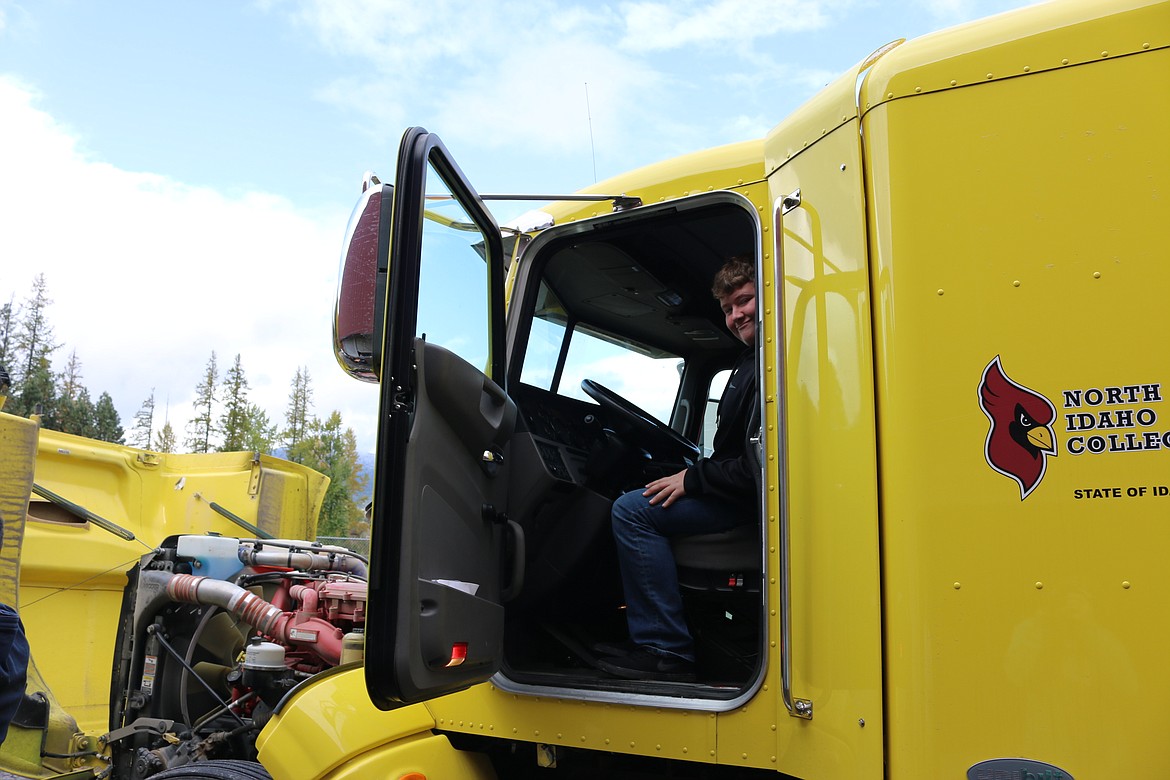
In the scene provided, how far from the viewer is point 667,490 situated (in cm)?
269

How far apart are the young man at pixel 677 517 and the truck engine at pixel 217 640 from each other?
4.85 feet

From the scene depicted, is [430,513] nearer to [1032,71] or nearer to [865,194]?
[865,194]

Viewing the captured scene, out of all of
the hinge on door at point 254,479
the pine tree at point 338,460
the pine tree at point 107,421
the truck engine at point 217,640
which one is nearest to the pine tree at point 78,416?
the pine tree at point 107,421

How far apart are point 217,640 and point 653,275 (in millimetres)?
2913

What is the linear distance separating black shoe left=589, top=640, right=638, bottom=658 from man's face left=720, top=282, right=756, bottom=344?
3.45ft

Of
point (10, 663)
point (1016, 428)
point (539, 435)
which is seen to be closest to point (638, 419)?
point (539, 435)

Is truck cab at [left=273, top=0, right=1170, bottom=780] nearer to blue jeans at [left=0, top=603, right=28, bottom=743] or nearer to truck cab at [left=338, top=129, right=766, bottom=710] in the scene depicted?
truck cab at [left=338, top=129, right=766, bottom=710]

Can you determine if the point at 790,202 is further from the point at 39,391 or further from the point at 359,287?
the point at 39,391

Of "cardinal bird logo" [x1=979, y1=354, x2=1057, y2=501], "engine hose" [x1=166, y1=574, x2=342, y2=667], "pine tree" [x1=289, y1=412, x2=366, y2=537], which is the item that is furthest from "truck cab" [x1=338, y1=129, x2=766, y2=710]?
"pine tree" [x1=289, y1=412, x2=366, y2=537]

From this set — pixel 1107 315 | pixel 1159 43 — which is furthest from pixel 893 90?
pixel 1107 315

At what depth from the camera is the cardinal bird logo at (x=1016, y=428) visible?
178 centimetres

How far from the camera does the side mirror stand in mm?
2494

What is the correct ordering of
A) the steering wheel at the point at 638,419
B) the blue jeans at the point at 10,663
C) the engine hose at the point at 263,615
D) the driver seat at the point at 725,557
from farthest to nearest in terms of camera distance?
the engine hose at the point at 263,615 < the steering wheel at the point at 638,419 < the driver seat at the point at 725,557 < the blue jeans at the point at 10,663

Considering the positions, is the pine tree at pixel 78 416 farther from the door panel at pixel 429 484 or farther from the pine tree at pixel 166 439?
the door panel at pixel 429 484
